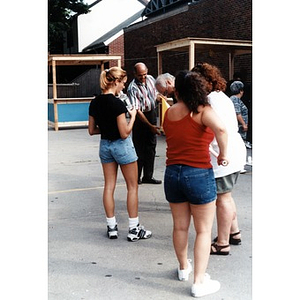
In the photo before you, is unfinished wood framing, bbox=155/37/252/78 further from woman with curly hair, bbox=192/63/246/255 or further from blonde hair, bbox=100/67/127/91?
woman with curly hair, bbox=192/63/246/255

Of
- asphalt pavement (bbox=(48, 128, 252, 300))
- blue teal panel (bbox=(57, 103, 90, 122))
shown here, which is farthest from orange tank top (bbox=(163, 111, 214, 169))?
blue teal panel (bbox=(57, 103, 90, 122))

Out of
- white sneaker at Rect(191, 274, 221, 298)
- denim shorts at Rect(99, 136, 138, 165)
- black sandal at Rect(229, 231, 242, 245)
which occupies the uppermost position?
denim shorts at Rect(99, 136, 138, 165)

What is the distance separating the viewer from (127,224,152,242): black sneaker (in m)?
4.55

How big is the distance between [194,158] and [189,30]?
1609 centimetres

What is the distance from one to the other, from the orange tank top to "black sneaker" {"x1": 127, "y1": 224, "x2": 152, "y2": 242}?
1.41 metres

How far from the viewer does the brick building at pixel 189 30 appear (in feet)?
48.9

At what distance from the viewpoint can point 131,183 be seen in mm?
4523

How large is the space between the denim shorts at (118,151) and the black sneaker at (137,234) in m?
0.69

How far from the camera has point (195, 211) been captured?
340cm

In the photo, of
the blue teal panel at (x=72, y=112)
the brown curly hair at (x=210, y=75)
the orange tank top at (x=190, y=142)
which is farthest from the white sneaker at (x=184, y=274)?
the blue teal panel at (x=72, y=112)

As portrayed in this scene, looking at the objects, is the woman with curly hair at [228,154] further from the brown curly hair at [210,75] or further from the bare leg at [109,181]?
the bare leg at [109,181]

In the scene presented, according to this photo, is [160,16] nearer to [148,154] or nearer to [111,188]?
[148,154]
